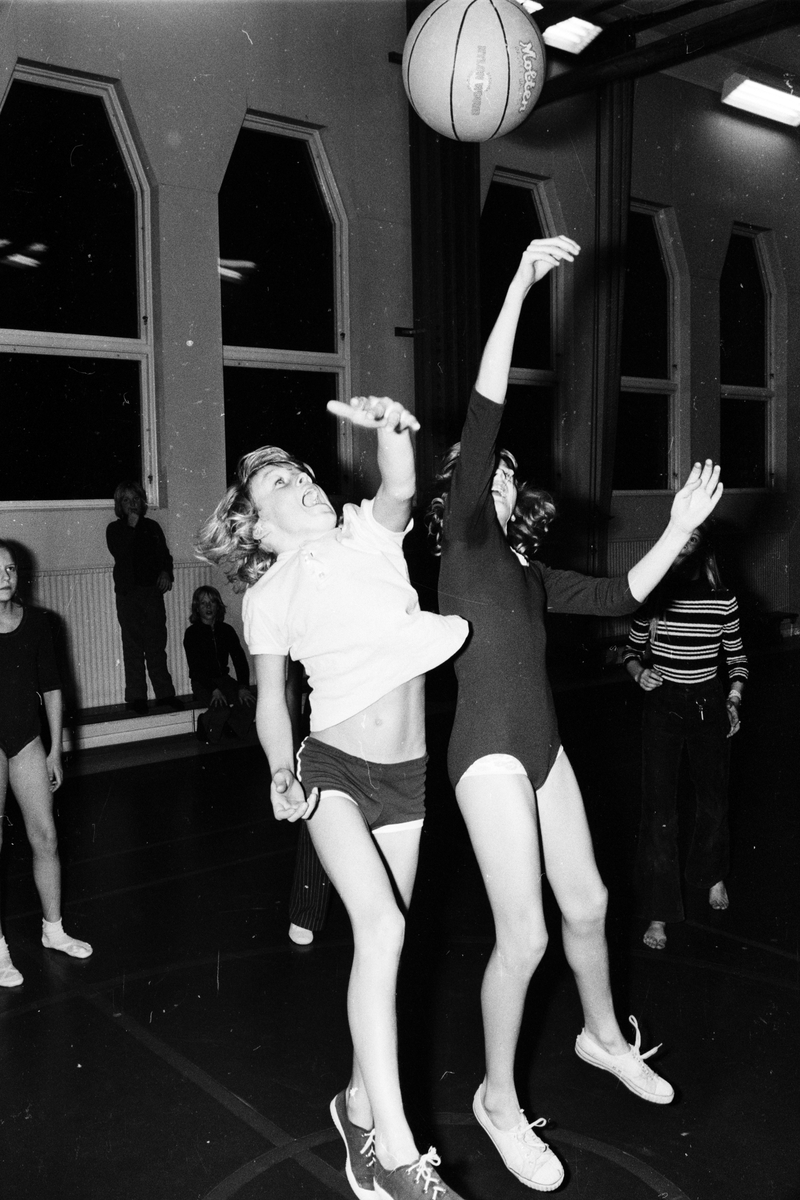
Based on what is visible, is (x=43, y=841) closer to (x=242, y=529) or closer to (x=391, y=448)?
(x=242, y=529)

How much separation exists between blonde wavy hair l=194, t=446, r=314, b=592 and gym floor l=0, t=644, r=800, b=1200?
1.35 metres

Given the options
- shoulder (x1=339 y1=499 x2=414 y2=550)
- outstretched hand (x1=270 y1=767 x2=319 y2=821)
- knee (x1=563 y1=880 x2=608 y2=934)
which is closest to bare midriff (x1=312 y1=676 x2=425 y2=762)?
outstretched hand (x1=270 y1=767 x2=319 y2=821)

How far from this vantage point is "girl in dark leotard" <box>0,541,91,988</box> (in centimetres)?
353

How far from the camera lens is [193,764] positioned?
6758mm

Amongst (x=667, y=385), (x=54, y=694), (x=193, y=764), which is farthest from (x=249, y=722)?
(x=667, y=385)

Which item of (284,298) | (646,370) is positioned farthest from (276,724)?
(646,370)

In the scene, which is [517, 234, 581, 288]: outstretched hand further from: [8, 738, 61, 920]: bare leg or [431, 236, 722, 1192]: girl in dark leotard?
[8, 738, 61, 920]: bare leg

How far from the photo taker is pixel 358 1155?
233 centimetres

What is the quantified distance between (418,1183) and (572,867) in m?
0.73

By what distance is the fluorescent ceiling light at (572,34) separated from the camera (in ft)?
31.8

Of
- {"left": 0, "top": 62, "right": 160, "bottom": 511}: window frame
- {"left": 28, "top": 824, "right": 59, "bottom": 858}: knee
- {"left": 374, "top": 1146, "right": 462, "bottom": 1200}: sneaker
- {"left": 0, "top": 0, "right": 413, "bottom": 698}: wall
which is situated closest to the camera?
{"left": 374, "top": 1146, "right": 462, "bottom": 1200}: sneaker

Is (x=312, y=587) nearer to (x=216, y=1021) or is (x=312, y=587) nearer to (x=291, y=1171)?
(x=291, y=1171)

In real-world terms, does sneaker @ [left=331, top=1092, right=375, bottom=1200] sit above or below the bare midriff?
below

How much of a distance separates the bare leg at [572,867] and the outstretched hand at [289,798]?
0.53 metres
